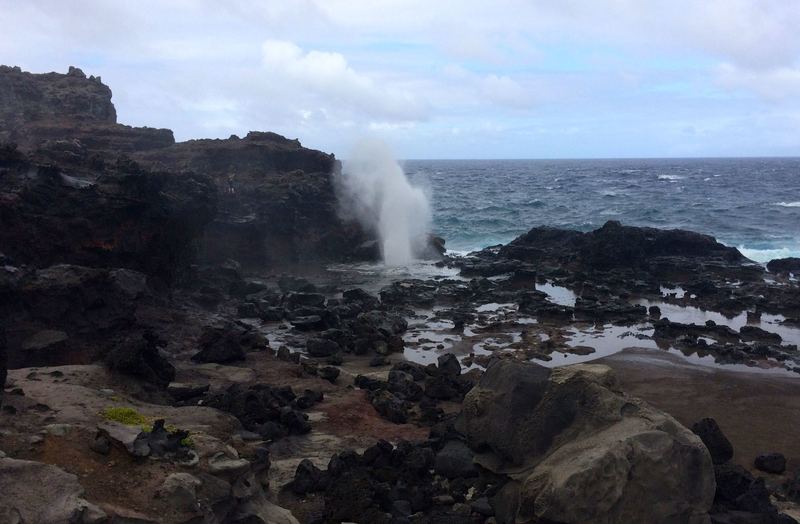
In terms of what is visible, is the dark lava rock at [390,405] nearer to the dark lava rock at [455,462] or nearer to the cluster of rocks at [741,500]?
the dark lava rock at [455,462]

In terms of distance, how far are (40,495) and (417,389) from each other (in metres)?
10.0

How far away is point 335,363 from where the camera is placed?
704 inches

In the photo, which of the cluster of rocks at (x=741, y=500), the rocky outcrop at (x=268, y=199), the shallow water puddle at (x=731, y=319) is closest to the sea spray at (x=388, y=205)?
the rocky outcrop at (x=268, y=199)

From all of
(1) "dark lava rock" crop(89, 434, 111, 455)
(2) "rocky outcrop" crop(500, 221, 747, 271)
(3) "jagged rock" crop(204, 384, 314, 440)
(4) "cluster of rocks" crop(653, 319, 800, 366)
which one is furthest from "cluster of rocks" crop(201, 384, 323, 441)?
(2) "rocky outcrop" crop(500, 221, 747, 271)

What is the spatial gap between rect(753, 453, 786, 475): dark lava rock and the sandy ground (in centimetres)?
17

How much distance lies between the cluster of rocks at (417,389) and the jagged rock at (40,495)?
792cm

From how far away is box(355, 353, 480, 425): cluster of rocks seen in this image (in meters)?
13.7

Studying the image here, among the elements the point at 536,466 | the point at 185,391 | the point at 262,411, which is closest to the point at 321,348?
the point at 185,391

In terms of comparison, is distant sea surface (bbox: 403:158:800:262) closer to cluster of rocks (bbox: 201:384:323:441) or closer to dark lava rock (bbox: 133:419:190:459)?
cluster of rocks (bbox: 201:384:323:441)

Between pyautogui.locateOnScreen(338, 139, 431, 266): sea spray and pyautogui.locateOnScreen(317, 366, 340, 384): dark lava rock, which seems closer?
pyautogui.locateOnScreen(317, 366, 340, 384): dark lava rock

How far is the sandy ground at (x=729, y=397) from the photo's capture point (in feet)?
43.0

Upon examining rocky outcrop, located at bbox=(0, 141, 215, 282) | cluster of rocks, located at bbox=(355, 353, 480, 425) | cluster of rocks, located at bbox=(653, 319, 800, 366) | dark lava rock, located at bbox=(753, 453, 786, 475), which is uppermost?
rocky outcrop, located at bbox=(0, 141, 215, 282)

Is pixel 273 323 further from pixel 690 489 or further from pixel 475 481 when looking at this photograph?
pixel 690 489

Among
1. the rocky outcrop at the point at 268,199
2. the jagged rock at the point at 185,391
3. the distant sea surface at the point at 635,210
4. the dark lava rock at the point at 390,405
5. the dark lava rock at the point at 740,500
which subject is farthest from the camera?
the distant sea surface at the point at 635,210
